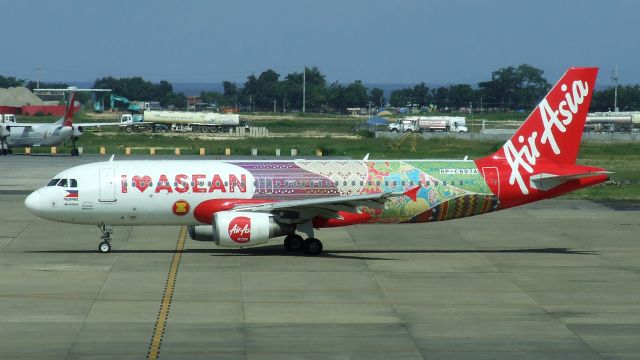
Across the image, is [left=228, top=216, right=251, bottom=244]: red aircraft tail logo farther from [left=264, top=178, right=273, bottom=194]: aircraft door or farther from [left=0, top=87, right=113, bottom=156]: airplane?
[left=0, top=87, right=113, bottom=156]: airplane

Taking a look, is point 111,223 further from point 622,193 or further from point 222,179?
point 622,193

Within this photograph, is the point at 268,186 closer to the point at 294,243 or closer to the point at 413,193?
the point at 294,243

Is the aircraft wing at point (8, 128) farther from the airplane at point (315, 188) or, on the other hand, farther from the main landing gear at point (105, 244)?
the main landing gear at point (105, 244)

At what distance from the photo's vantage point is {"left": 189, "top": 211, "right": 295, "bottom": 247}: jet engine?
35156 millimetres

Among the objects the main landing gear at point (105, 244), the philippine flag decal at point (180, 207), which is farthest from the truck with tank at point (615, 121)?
the main landing gear at point (105, 244)

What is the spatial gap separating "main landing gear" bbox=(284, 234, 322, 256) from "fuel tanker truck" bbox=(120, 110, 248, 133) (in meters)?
116

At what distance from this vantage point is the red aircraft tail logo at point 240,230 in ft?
115

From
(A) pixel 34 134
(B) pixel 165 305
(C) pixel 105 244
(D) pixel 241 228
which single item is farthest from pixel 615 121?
(B) pixel 165 305

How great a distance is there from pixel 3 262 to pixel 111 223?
3.97 meters

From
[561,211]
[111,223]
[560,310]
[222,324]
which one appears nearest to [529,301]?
[560,310]

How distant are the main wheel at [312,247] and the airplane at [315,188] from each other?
0.03 meters

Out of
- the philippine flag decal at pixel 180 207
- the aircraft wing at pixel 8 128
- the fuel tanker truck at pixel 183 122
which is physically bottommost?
the fuel tanker truck at pixel 183 122

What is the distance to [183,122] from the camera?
154 meters

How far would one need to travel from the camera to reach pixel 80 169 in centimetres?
3744
